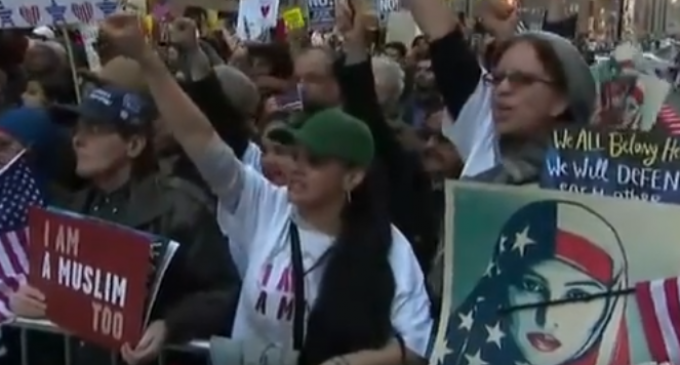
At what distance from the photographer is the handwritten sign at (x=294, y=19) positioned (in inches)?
545

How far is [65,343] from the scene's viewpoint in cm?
494

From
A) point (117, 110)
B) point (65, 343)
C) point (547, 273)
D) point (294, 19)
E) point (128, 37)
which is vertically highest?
point (128, 37)

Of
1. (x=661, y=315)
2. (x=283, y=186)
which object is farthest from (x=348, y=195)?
(x=661, y=315)

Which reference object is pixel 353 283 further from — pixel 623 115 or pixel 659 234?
pixel 623 115

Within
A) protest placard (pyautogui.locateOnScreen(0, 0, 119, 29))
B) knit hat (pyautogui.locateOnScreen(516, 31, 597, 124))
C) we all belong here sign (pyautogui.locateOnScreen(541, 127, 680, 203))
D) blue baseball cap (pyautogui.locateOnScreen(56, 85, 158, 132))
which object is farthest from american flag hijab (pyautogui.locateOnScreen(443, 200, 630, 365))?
protest placard (pyautogui.locateOnScreen(0, 0, 119, 29))

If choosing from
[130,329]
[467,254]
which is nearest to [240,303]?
[130,329]

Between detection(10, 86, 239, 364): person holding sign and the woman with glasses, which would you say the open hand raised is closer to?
detection(10, 86, 239, 364): person holding sign

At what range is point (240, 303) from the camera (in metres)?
4.44

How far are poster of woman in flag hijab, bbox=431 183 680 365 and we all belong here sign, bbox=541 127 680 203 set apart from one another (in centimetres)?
15

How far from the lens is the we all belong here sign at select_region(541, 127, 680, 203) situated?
12.6 ft

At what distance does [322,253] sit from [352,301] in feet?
0.58

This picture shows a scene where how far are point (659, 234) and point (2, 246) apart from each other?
239 centimetres

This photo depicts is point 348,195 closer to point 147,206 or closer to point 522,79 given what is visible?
point 522,79

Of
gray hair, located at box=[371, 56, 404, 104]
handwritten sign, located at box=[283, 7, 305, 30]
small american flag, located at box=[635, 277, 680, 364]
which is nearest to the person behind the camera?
small american flag, located at box=[635, 277, 680, 364]
